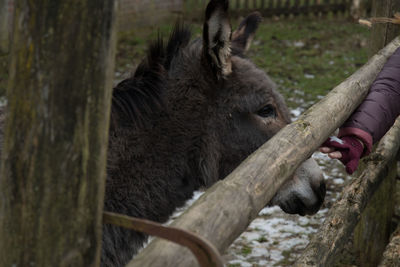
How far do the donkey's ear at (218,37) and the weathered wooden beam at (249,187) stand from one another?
0.51m

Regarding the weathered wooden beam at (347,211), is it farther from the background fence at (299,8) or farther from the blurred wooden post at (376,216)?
the background fence at (299,8)

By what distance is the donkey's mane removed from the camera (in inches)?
86.4

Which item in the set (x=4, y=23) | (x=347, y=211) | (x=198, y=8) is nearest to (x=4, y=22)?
(x=4, y=23)

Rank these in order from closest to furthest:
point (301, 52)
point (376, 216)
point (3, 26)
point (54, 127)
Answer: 1. point (54, 127)
2. point (376, 216)
3. point (3, 26)
4. point (301, 52)

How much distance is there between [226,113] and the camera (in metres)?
2.49

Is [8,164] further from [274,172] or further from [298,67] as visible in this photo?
[298,67]

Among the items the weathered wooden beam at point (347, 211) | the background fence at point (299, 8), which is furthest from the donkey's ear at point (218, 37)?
the background fence at point (299, 8)

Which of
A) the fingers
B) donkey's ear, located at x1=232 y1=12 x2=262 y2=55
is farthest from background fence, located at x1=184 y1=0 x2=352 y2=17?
the fingers

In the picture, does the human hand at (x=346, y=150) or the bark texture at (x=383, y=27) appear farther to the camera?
the bark texture at (x=383, y=27)

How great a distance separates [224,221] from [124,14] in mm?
9667

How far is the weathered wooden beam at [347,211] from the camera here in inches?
89.5

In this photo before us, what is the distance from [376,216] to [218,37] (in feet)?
7.90

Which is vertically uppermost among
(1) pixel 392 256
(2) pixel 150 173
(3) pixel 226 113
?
(3) pixel 226 113

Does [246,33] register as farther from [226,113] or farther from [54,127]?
[54,127]
